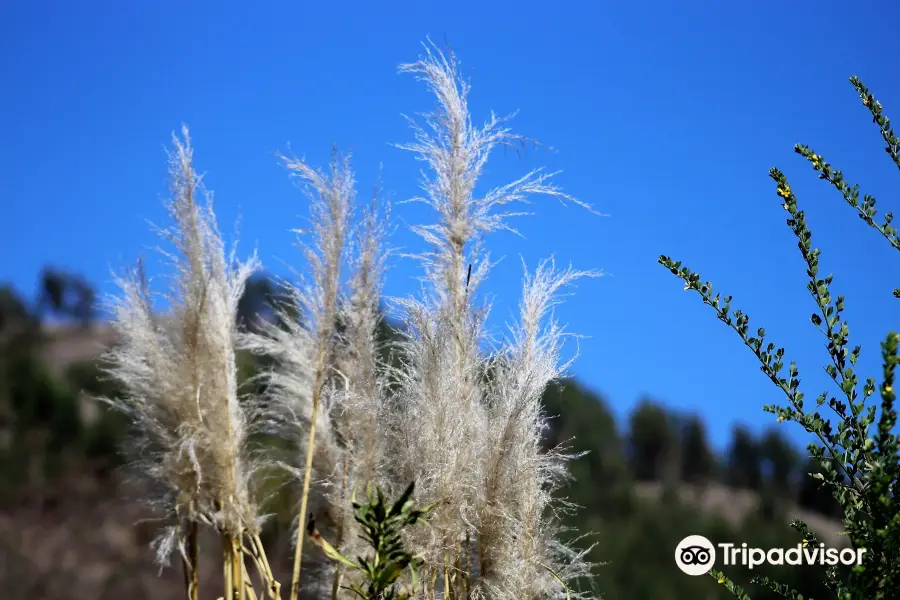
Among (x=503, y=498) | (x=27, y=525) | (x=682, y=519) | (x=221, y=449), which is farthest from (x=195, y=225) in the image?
(x=682, y=519)

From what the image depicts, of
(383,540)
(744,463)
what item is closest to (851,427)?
(383,540)

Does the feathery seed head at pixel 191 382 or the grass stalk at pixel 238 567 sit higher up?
the feathery seed head at pixel 191 382

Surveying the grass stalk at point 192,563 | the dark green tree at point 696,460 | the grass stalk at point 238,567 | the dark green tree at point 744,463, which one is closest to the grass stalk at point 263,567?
the grass stalk at point 238,567

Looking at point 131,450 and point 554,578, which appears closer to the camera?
point 554,578

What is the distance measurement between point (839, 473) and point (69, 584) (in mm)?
12976

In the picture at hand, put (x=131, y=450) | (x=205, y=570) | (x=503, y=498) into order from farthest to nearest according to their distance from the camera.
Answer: (x=205, y=570) < (x=131, y=450) < (x=503, y=498)

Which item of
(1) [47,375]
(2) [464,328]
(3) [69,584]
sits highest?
(1) [47,375]

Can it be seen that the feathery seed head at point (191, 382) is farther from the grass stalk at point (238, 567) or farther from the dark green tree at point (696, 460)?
the dark green tree at point (696, 460)

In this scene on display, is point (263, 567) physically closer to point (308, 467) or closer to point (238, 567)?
point (238, 567)

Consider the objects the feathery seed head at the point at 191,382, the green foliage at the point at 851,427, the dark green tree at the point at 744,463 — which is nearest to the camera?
the green foliage at the point at 851,427

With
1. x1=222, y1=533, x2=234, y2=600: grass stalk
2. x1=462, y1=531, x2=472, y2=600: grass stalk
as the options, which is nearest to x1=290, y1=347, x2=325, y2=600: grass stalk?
x1=222, y1=533, x2=234, y2=600: grass stalk

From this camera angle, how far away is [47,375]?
16.9 m

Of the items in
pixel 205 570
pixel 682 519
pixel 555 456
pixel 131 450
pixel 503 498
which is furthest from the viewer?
pixel 682 519

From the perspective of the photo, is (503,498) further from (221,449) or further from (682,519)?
(682,519)
